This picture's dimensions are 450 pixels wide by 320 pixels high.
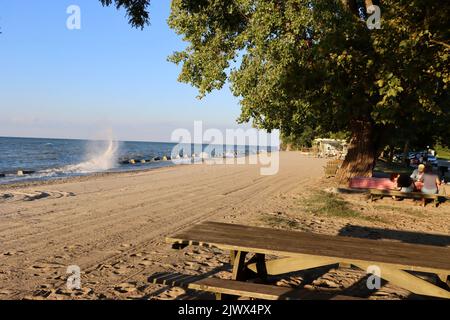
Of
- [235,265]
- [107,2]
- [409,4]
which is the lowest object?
[235,265]

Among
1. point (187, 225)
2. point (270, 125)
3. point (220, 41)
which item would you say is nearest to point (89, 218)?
point (187, 225)

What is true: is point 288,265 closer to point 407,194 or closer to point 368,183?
point 407,194

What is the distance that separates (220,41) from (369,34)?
21.7ft

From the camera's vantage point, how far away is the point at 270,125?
51.9ft

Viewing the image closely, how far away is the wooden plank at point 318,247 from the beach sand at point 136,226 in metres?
1.02

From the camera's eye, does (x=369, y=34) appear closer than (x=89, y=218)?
No

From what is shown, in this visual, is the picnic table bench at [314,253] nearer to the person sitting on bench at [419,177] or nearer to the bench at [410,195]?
the bench at [410,195]

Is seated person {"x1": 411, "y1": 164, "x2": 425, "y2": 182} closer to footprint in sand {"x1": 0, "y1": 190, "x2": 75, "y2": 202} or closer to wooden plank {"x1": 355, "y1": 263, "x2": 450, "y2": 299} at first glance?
wooden plank {"x1": 355, "y1": 263, "x2": 450, "y2": 299}

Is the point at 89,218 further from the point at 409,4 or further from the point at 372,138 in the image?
the point at 372,138

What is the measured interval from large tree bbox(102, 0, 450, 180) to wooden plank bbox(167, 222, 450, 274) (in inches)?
210

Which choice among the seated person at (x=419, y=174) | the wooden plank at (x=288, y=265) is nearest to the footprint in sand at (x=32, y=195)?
the wooden plank at (x=288, y=265)

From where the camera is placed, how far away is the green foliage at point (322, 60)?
9.71 m

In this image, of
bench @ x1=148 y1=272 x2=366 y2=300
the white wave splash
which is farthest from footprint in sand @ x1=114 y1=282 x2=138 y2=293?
the white wave splash

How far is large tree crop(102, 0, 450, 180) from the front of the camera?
9.73 meters
